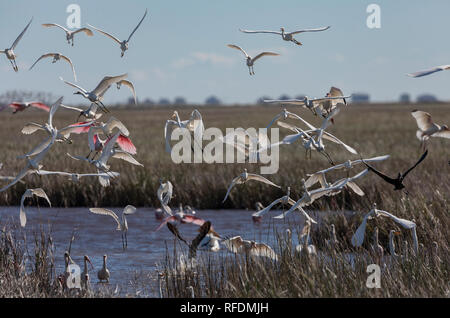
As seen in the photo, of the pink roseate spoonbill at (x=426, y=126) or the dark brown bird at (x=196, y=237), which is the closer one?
the pink roseate spoonbill at (x=426, y=126)

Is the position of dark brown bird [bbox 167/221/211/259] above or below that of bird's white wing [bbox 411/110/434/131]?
below

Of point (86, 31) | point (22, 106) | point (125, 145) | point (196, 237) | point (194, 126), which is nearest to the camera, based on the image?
point (194, 126)

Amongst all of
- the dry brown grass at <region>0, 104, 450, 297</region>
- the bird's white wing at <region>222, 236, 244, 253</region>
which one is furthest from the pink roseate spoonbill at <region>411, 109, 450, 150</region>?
the bird's white wing at <region>222, 236, 244, 253</region>

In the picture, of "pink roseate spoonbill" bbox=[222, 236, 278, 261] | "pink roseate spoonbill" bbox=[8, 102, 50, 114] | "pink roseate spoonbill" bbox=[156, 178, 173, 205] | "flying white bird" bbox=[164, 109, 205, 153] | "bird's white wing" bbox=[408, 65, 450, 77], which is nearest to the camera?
"bird's white wing" bbox=[408, 65, 450, 77]

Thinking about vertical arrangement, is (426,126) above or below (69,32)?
below

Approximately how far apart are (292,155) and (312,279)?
15.8 metres

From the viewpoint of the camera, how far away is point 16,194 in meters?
16.8

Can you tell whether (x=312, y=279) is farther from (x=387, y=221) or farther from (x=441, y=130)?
(x=387, y=221)

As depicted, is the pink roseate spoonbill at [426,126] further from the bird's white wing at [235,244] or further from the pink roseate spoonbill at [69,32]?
the pink roseate spoonbill at [69,32]

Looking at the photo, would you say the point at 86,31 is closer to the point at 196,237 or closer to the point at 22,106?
the point at 22,106

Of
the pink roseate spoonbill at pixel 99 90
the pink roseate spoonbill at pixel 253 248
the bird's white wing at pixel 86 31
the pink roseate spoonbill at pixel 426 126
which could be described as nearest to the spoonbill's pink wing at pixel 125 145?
the pink roseate spoonbill at pixel 99 90

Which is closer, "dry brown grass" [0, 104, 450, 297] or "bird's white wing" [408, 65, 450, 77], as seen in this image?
"bird's white wing" [408, 65, 450, 77]

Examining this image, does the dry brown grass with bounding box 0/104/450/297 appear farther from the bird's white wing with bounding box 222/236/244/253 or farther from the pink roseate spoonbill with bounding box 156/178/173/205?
the pink roseate spoonbill with bounding box 156/178/173/205

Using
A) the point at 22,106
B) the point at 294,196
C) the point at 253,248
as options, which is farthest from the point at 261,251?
the point at 294,196
